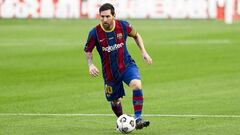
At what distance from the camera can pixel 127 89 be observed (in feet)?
71.5

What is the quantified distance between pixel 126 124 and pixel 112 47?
58.2 inches

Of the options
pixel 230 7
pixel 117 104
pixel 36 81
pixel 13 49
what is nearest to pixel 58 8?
pixel 230 7

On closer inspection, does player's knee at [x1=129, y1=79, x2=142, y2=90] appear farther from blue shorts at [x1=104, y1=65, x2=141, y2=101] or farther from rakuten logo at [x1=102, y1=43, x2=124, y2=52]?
rakuten logo at [x1=102, y1=43, x2=124, y2=52]

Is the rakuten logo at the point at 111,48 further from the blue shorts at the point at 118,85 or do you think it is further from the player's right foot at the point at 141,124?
the player's right foot at the point at 141,124

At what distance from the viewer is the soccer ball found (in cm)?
1420

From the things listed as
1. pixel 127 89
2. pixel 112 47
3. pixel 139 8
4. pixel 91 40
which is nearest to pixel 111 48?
pixel 112 47

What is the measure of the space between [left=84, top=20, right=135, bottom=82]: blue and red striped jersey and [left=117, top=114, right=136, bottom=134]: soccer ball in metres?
1.02

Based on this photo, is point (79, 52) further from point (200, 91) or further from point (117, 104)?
point (117, 104)

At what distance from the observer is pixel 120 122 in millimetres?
14289

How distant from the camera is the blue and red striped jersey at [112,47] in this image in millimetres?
14883

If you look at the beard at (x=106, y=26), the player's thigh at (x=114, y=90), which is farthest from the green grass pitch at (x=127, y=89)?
the beard at (x=106, y=26)

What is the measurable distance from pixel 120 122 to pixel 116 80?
40.4 inches

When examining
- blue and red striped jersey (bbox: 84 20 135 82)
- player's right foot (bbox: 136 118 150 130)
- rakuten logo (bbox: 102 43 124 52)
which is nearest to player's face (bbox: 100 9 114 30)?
blue and red striped jersey (bbox: 84 20 135 82)

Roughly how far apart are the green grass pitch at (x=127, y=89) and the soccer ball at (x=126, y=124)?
0.23 metres
